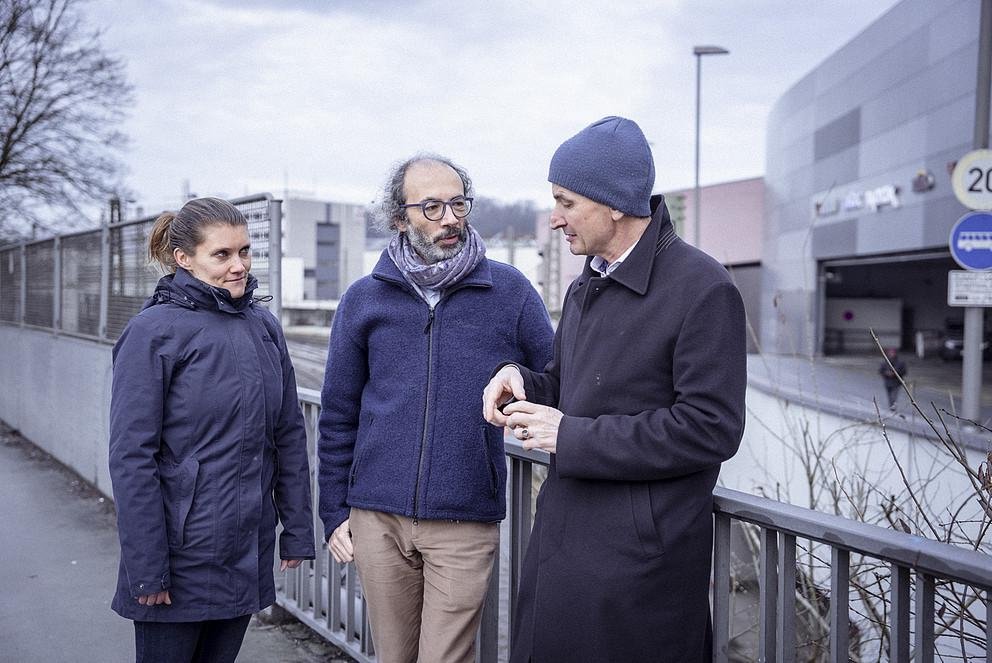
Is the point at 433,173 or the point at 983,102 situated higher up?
the point at 983,102

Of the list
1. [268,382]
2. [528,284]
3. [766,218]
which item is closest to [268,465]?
[268,382]

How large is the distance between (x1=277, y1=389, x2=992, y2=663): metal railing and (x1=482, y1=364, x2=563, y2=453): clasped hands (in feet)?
1.64

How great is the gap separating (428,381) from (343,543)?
0.62 metres

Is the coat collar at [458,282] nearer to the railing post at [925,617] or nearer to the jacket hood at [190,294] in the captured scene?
the jacket hood at [190,294]

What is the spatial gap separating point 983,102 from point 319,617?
388 inches

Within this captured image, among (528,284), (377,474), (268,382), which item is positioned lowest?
(377,474)

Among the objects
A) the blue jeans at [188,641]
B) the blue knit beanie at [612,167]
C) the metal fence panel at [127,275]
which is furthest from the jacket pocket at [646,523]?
the metal fence panel at [127,275]

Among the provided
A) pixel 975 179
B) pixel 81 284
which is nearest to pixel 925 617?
pixel 81 284

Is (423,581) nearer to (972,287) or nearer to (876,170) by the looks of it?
(972,287)

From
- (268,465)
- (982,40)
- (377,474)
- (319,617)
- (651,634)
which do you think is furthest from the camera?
(982,40)

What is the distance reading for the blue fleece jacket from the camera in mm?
2650

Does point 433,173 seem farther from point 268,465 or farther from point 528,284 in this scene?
point 268,465

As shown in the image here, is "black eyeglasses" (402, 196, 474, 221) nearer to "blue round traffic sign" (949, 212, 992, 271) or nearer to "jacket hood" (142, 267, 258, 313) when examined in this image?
"jacket hood" (142, 267, 258, 313)

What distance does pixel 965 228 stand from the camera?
9.63 meters
